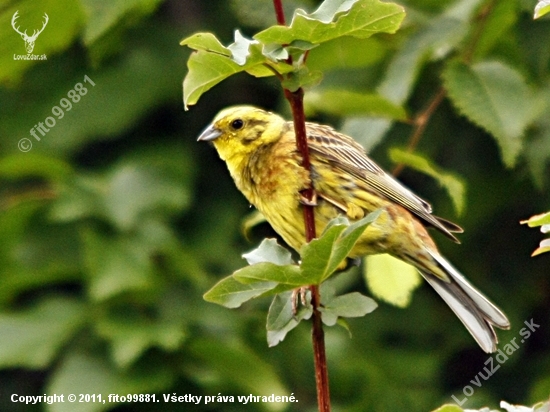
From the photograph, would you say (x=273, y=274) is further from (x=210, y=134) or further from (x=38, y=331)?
(x=38, y=331)

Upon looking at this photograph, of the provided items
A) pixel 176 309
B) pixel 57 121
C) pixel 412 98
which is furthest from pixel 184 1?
pixel 176 309

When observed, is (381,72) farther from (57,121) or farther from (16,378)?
(16,378)

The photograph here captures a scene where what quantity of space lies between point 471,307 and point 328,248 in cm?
120

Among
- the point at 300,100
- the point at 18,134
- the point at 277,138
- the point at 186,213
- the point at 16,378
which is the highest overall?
the point at 18,134

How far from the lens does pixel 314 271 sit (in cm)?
177

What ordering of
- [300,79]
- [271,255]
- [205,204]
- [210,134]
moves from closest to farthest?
1. [300,79]
2. [271,255]
3. [210,134]
4. [205,204]

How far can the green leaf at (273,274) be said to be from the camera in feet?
5.71

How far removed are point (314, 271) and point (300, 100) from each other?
343 mm

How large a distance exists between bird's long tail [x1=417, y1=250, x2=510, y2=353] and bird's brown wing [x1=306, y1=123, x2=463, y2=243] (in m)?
0.14

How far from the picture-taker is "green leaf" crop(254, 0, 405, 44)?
1.70 metres

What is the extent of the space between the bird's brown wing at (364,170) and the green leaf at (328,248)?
125 cm

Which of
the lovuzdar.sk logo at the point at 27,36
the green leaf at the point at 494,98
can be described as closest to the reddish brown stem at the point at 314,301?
the green leaf at the point at 494,98

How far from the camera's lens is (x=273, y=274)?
176cm

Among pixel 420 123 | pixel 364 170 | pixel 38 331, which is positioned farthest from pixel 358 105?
pixel 38 331
